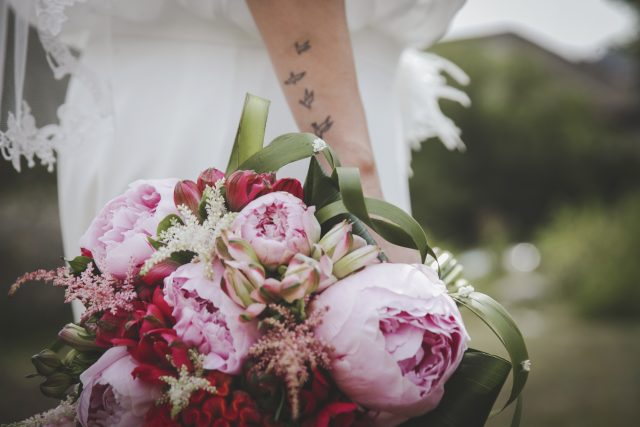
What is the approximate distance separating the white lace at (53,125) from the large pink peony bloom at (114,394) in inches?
24.1

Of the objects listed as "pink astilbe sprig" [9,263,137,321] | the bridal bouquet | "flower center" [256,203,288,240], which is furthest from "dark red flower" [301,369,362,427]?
"pink astilbe sprig" [9,263,137,321]

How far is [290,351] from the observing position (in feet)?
2.79

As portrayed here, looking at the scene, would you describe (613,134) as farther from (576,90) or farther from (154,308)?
(154,308)

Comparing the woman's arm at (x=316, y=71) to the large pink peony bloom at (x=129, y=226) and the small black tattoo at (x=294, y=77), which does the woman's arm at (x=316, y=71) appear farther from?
the large pink peony bloom at (x=129, y=226)

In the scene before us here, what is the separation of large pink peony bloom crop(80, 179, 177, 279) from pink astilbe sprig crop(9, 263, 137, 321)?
0.8 inches

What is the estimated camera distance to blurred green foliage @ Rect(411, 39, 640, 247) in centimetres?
1752

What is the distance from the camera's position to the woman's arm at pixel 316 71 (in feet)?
4.13

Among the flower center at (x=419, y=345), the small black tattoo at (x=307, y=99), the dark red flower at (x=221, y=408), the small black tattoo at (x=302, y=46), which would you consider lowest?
the dark red flower at (x=221, y=408)

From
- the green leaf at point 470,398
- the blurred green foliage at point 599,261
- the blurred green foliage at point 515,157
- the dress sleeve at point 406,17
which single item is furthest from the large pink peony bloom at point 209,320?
the blurred green foliage at point 515,157

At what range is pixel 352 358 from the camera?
0.88 metres

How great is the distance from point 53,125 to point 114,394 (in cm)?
83

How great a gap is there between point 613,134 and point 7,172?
55.8 feet

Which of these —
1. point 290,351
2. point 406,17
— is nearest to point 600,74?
point 406,17

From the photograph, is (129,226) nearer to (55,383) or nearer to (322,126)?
(55,383)
